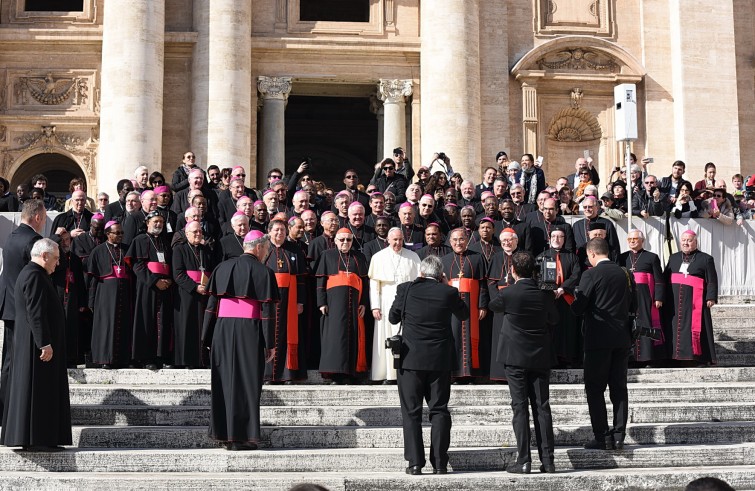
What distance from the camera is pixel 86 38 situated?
72.2ft

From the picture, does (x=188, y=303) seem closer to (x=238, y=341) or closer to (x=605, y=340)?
(x=238, y=341)

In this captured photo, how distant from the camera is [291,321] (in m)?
10.9

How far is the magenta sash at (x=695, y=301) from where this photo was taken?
11.8m

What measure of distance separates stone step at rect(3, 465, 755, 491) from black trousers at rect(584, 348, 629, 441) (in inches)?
21.9

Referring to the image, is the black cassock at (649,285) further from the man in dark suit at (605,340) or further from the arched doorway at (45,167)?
the arched doorway at (45,167)

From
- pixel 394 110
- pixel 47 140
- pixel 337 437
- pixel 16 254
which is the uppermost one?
pixel 394 110

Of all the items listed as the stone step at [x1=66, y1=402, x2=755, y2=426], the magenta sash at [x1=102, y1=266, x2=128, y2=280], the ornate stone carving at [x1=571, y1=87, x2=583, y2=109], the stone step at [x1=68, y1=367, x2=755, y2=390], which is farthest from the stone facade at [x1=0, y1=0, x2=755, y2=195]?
the stone step at [x1=66, y1=402, x2=755, y2=426]

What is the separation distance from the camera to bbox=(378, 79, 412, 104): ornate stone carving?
22.6 m

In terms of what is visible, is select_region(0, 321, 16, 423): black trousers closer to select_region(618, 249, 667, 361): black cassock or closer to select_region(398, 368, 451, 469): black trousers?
select_region(398, 368, 451, 469): black trousers

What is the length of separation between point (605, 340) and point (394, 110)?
14452 mm

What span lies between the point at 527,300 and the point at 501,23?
15.3 m

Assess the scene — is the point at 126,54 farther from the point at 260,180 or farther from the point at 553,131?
the point at 553,131

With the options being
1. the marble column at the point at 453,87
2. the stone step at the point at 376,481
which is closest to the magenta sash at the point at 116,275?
the stone step at the point at 376,481

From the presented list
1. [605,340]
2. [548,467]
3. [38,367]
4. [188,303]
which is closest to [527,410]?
[548,467]
